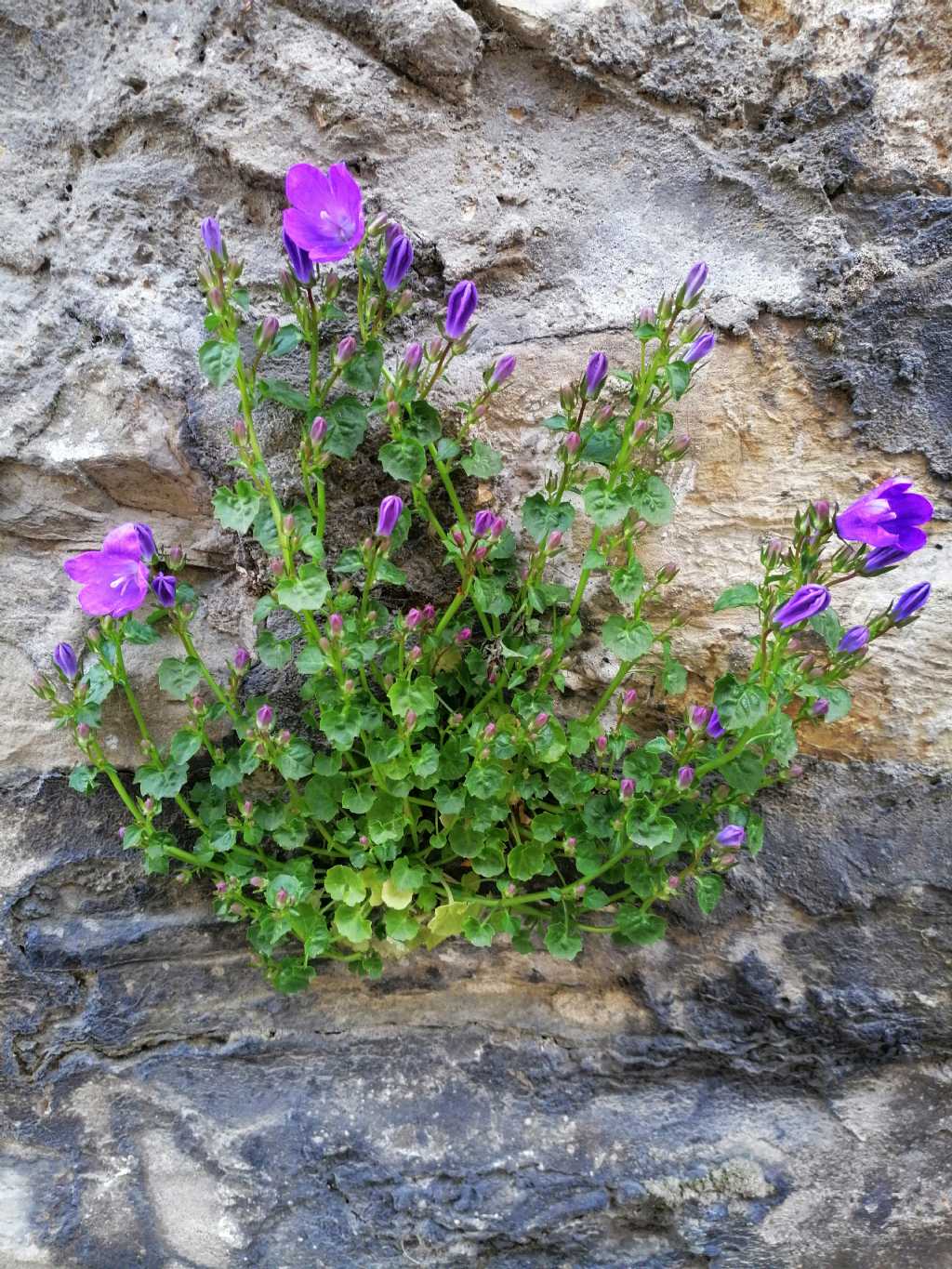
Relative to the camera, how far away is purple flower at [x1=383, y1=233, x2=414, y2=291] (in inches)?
59.1

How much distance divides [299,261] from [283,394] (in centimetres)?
22

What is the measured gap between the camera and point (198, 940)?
1876 millimetres

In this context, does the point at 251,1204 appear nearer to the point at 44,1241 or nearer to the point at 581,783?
the point at 44,1241

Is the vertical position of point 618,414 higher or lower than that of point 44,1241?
higher

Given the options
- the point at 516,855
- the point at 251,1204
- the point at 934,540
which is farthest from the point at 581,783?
the point at 251,1204

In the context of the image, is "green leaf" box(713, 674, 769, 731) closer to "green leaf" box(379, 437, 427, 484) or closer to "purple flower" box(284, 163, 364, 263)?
"green leaf" box(379, 437, 427, 484)

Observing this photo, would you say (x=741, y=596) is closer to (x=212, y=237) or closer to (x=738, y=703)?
(x=738, y=703)

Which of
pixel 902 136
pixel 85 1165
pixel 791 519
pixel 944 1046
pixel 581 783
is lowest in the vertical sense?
pixel 85 1165

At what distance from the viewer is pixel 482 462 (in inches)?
64.5

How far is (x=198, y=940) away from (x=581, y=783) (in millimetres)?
856

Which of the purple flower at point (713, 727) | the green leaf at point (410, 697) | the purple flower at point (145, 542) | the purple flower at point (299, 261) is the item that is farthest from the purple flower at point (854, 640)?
the purple flower at point (145, 542)

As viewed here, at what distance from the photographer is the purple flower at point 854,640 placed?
1.49 meters

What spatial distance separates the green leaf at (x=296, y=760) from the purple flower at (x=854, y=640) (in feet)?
3.10

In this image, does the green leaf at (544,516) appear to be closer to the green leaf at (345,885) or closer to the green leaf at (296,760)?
the green leaf at (296,760)
